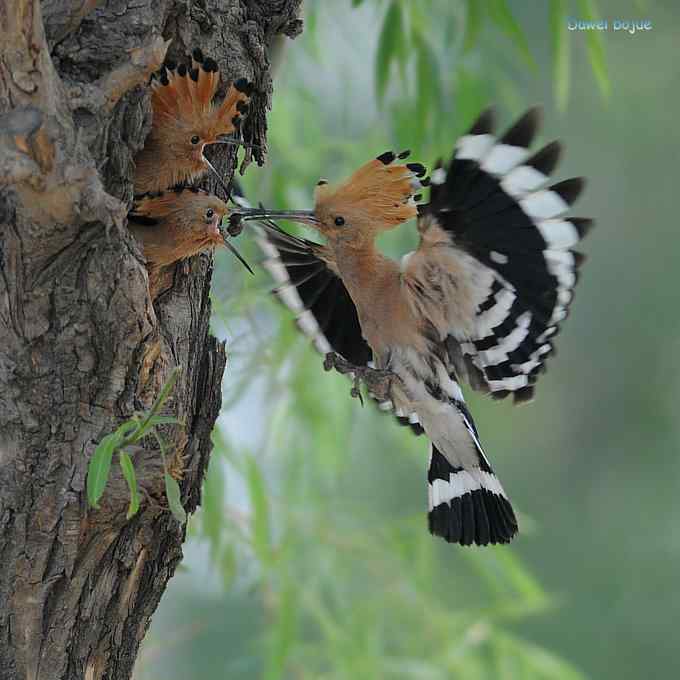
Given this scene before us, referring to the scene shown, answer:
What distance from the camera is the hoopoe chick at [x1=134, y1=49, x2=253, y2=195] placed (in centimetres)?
123

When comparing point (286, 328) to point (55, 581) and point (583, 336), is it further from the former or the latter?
point (583, 336)

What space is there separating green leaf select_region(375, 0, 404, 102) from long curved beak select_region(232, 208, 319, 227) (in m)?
0.38

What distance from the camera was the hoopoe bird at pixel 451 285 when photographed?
1.33 m

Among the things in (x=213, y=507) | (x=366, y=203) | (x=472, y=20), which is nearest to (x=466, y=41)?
(x=472, y=20)

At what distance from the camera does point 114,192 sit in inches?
43.4

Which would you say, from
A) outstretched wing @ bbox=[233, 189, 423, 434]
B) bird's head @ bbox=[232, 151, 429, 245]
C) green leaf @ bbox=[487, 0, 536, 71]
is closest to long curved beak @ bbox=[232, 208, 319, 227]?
bird's head @ bbox=[232, 151, 429, 245]

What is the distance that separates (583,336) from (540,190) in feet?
13.3

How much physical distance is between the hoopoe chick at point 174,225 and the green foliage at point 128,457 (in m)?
0.28

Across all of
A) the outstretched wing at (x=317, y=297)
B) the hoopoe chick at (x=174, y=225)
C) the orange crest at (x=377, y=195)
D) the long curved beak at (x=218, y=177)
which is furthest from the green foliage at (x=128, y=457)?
the outstretched wing at (x=317, y=297)

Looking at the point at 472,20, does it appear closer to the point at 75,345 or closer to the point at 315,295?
the point at 315,295

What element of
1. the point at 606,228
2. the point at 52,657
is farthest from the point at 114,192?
the point at 606,228

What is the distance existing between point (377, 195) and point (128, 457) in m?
0.64

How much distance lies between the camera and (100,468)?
3.08ft

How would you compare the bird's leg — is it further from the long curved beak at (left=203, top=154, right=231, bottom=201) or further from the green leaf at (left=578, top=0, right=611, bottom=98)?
the green leaf at (left=578, top=0, right=611, bottom=98)
